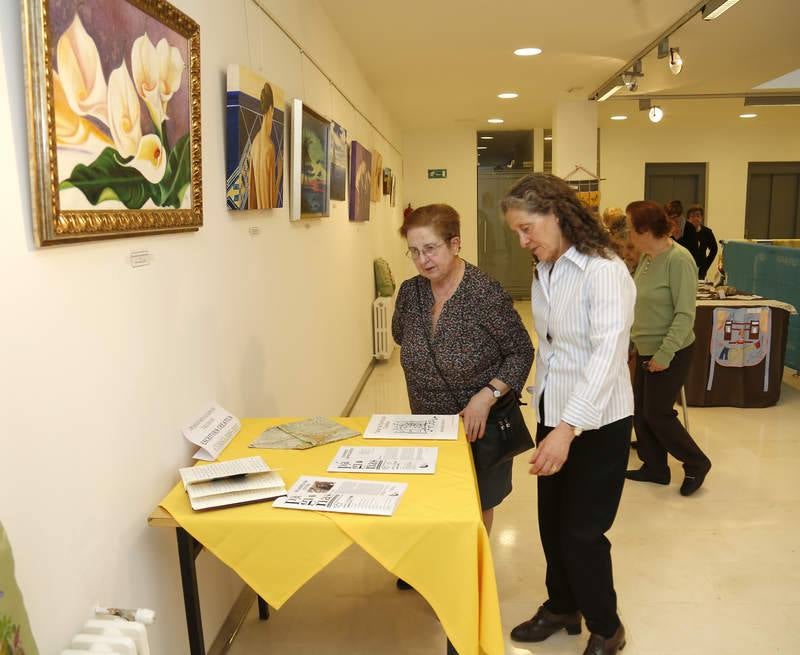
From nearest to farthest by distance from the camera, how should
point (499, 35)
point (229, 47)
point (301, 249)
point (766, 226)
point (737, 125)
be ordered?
1. point (229, 47)
2. point (301, 249)
3. point (499, 35)
4. point (737, 125)
5. point (766, 226)

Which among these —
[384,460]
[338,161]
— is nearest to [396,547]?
[384,460]

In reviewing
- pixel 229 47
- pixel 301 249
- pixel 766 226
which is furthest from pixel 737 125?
pixel 229 47

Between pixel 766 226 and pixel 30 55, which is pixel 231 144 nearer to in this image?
pixel 30 55

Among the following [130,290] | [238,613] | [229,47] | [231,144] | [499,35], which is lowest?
[238,613]

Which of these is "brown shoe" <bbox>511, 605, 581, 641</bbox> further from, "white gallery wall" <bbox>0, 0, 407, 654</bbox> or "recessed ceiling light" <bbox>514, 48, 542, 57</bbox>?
"recessed ceiling light" <bbox>514, 48, 542, 57</bbox>

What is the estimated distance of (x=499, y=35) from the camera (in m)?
→ 5.29

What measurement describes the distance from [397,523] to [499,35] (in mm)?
4540

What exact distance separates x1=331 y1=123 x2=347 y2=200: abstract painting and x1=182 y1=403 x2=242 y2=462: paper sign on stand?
85.2 inches

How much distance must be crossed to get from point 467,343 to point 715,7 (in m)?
3.09

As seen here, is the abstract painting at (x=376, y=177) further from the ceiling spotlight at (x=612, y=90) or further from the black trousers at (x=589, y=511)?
the black trousers at (x=589, y=511)

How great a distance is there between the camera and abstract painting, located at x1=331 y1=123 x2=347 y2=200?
13.8ft

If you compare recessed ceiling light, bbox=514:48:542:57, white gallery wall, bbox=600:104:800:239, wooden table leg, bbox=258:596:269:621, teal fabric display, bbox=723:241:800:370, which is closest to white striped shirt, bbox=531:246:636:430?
→ wooden table leg, bbox=258:596:269:621

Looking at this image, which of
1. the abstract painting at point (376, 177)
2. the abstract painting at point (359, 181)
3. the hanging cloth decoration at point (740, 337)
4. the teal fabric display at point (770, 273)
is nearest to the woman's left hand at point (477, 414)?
the abstract painting at point (359, 181)

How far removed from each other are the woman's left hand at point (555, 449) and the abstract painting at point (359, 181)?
144 inches
